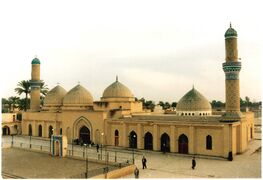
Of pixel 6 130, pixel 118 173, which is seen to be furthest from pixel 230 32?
pixel 6 130

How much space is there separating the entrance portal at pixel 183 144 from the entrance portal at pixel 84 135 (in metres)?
10.2

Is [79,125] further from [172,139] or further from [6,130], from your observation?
[6,130]

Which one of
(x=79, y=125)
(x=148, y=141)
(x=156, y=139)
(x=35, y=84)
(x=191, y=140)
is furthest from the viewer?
(x=35, y=84)

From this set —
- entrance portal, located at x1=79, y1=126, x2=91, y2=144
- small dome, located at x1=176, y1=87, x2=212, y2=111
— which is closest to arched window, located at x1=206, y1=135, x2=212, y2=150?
small dome, located at x1=176, y1=87, x2=212, y2=111

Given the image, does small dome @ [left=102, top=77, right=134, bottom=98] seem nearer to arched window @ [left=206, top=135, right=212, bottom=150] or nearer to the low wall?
arched window @ [left=206, top=135, right=212, bottom=150]

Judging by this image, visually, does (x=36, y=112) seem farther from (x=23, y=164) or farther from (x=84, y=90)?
(x=23, y=164)

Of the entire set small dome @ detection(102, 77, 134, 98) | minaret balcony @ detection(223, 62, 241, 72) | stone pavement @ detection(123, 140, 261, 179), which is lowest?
stone pavement @ detection(123, 140, 261, 179)

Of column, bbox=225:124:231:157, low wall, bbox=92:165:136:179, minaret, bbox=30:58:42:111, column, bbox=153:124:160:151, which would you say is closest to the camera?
low wall, bbox=92:165:136:179

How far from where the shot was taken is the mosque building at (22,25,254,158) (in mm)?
23594

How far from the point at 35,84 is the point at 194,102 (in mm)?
21684

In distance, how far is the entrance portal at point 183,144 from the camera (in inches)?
957

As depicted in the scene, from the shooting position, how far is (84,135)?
31.2 meters

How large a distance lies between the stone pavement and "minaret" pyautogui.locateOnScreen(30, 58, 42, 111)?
21.2 m

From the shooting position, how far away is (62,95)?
3831cm
